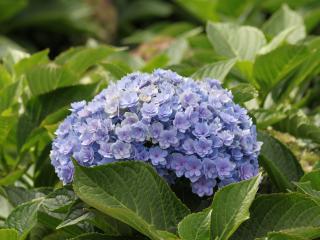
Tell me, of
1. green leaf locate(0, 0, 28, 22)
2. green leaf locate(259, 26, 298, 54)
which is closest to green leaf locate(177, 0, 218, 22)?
green leaf locate(259, 26, 298, 54)

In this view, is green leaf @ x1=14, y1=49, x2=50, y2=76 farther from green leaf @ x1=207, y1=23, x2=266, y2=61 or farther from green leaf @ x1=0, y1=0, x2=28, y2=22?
green leaf @ x1=0, y1=0, x2=28, y2=22

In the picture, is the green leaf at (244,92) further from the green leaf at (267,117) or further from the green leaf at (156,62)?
the green leaf at (156,62)

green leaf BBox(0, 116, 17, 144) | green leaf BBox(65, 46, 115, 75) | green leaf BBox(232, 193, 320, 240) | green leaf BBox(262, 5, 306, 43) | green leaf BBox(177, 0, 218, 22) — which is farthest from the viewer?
green leaf BBox(177, 0, 218, 22)

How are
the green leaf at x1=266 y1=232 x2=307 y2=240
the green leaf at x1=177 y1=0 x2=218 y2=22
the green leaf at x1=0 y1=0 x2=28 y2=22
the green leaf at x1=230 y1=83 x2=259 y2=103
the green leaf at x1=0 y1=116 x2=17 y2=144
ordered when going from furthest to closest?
the green leaf at x1=0 y1=0 x2=28 y2=22 → the green leaf at x1=177 y1=0 x2=218 y2=22 → the green leaf at x1=0 y1=116 x2=17 y2=144 → the green leaf at x1=230 y1=83 x2=259 y2=103 → the green leaf at x1=266 y1=232 x2=307 y2=240

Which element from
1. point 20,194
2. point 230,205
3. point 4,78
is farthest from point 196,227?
point 4,78

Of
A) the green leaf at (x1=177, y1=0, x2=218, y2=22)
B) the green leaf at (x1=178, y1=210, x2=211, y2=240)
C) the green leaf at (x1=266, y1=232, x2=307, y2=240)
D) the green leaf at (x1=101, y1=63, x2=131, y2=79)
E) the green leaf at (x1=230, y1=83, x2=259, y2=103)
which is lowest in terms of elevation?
the green leaf at (x1=177, y1=0, x2=218, y2=22)

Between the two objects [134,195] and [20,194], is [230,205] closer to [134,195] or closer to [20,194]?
[134,195]

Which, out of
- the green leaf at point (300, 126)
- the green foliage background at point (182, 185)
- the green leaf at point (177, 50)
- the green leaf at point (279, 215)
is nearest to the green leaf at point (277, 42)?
the green foliage background at point (182, 185)
